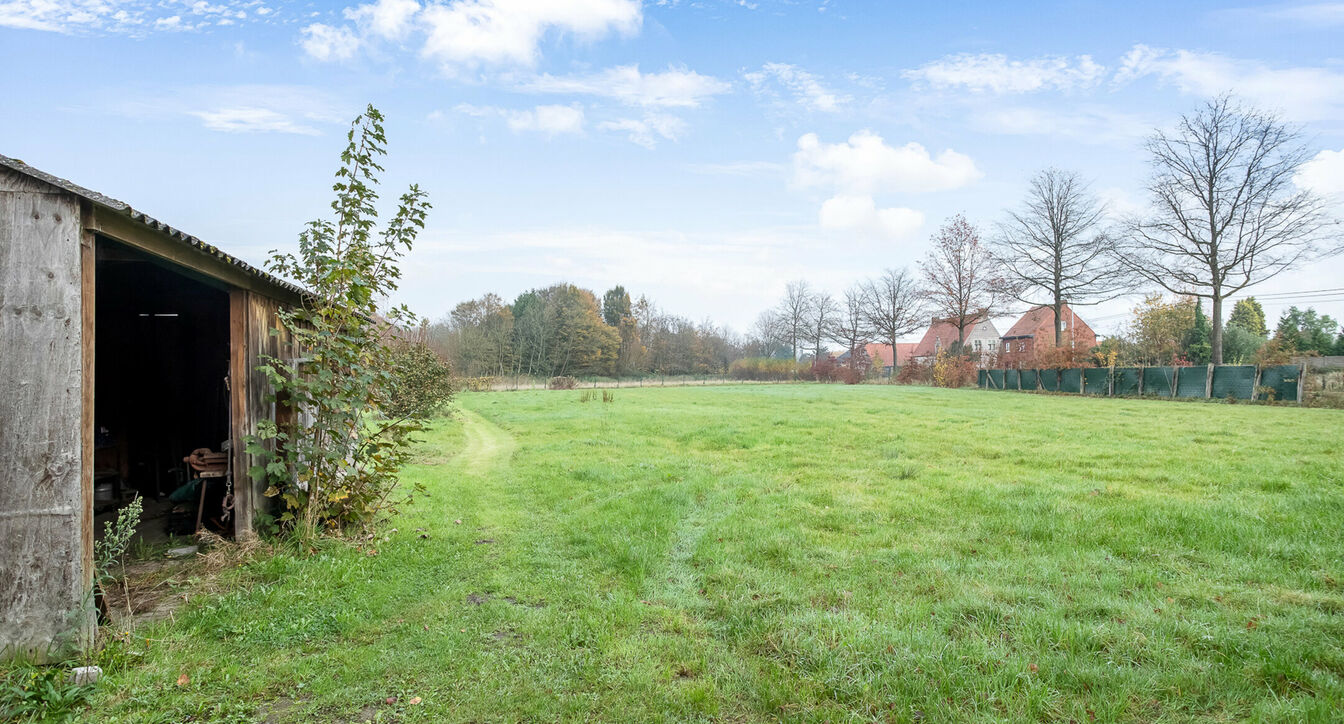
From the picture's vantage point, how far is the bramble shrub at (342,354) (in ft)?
17.4

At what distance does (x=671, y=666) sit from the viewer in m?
3.54

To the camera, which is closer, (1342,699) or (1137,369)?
(1342,699)

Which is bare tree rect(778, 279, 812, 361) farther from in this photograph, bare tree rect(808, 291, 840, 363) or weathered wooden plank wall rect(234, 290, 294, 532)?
weathered wooden plank wall rect(234, 290, 294, 532)

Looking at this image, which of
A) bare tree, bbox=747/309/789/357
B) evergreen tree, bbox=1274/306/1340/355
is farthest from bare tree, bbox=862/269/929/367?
evergreen tree, bbox=1274/306/1340/355

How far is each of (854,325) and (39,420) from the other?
54721 millimetres

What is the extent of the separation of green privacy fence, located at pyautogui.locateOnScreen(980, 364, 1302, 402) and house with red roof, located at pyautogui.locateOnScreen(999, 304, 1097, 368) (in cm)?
193

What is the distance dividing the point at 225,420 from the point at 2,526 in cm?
542

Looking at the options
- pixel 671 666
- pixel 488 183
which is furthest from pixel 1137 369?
pixel 671 666

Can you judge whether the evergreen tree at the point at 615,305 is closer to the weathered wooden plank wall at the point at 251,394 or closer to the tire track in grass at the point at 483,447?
the tire track in grass at the point at 483,447

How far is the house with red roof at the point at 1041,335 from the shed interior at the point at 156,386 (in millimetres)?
33676

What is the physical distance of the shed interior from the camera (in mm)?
7406

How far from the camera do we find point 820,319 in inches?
2293

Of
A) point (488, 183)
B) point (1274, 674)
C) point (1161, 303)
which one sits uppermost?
point (488, 183)

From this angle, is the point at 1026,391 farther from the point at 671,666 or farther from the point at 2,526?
the point at 2,526
